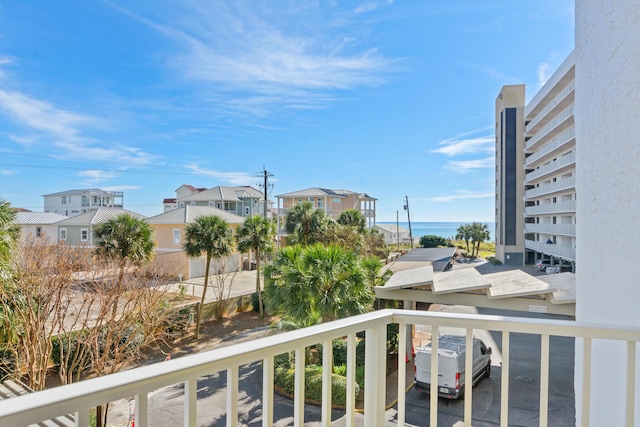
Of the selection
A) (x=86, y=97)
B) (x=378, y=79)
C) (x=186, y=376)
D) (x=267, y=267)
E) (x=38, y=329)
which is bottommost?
(x=38, y=329)

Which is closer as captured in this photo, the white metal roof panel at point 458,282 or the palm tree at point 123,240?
the white metal roof panel at point 458,282

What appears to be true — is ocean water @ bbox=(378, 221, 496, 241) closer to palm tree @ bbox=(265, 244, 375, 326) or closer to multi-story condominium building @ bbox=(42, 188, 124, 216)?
multi-story condominium building @ bbox=(42, 188, 124, 216)

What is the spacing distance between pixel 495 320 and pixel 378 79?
13.2m

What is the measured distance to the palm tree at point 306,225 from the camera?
57.9 feet

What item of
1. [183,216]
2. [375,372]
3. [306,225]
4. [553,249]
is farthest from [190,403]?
[553,249]

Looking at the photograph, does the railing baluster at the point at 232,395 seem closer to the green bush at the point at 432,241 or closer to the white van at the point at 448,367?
the white van at the point at 448,367

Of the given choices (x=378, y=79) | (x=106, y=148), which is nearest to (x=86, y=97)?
(x=106, y=148)

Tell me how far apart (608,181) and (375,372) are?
156cm

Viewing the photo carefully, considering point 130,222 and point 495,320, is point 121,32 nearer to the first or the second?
point 130,222

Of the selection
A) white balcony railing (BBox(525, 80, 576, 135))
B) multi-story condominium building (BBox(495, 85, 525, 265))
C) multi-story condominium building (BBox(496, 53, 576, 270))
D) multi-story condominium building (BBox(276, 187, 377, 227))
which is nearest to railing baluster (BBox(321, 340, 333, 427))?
multi-story condominium building (BBox(496, 53, 576, 270))

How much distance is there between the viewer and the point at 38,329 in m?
6.74

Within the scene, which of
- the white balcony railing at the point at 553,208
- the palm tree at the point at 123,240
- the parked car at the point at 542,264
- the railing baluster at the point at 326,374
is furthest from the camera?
the parked car at the point at 542,264

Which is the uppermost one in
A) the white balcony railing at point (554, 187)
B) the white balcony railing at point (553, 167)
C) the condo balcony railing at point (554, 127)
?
the condo balcony railing at point (554, 127)

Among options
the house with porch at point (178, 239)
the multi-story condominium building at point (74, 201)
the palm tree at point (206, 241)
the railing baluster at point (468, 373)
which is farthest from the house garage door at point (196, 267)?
the railing baluster at point (468, 373)
